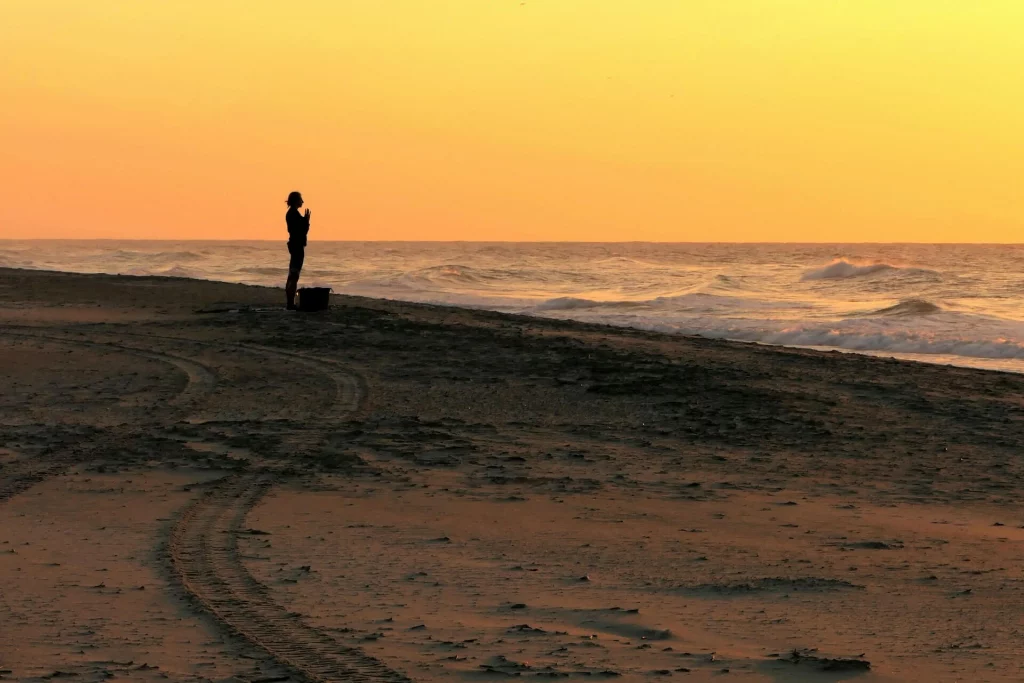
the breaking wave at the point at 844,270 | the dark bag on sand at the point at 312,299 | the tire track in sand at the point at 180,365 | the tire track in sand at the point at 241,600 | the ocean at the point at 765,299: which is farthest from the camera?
the breaking wave at the point at 844,270

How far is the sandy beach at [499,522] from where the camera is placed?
13.7 feet

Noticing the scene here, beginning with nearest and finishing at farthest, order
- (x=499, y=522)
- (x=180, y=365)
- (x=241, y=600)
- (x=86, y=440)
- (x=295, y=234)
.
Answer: (x=241, y=600) → (x=499, y=522) → (x=86, y=440) → (x=180, y=365) → (x=295, y=234)

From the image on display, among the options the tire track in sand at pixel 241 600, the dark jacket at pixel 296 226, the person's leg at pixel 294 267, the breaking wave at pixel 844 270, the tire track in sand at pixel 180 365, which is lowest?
the tire track in sand at pixel 241 600

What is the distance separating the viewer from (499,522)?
6086mm

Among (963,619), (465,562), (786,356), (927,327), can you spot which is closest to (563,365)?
(786,356)

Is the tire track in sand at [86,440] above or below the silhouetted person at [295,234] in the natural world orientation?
below

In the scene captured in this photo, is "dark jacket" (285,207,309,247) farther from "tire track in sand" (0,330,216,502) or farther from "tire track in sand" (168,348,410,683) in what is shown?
"tire track in sand" (168,348,410,683)

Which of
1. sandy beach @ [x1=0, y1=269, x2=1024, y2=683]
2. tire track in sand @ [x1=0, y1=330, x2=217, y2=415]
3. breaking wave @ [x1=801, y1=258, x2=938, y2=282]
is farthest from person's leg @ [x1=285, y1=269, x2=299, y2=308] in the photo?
breaking wave @ [x1=801, y1=258, x2=938, y2=282]

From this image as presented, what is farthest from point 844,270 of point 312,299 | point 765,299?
point 312,299

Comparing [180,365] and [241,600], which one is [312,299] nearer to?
[180,365]

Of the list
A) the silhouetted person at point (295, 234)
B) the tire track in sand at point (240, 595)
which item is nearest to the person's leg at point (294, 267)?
the silhouetted person at point (295, 234)

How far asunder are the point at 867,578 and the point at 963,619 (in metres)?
0.59

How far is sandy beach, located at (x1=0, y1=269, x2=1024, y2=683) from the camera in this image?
418 cm

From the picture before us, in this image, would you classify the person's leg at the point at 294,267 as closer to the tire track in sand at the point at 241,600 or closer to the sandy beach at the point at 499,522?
the sandy beach at the point at 499,522
